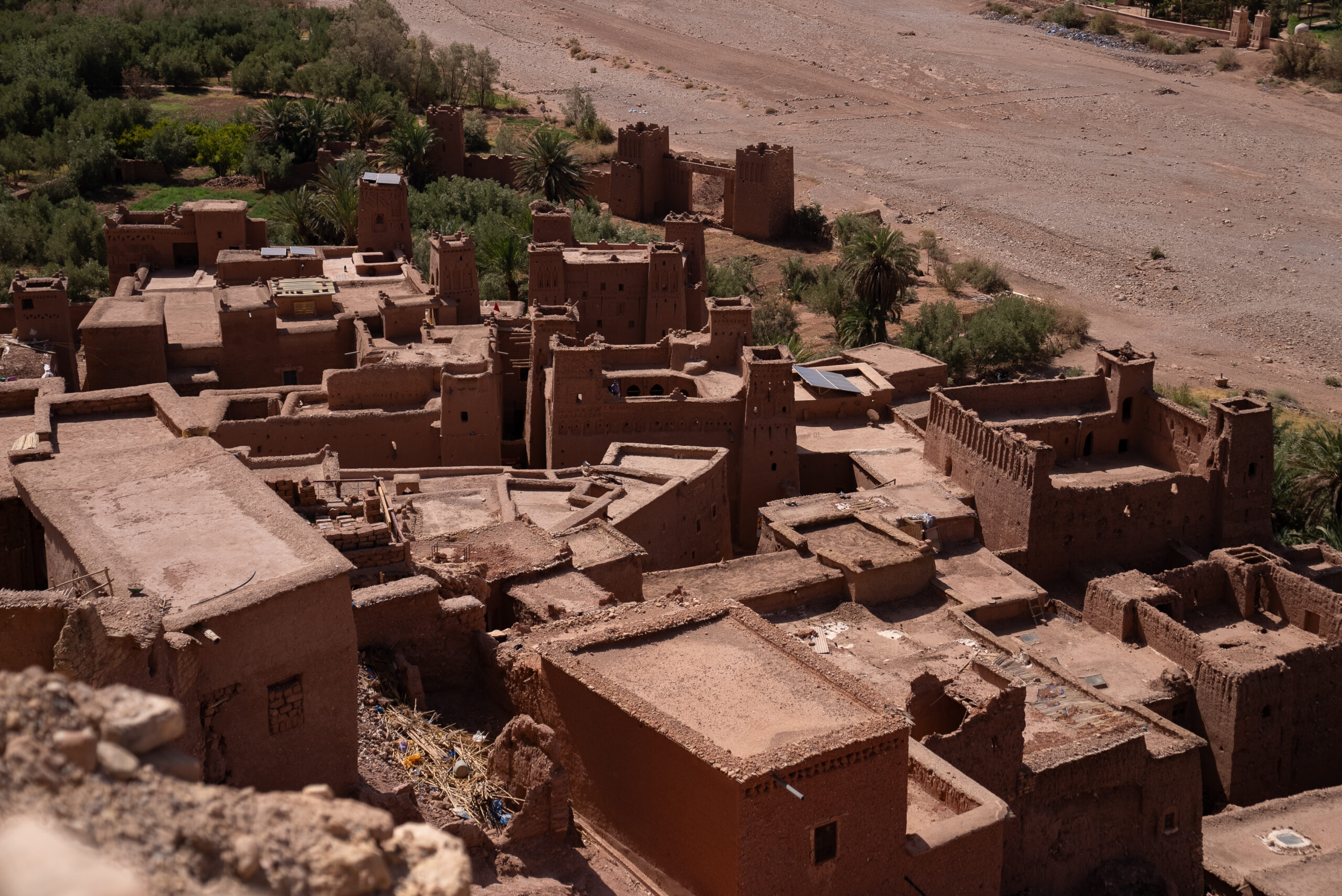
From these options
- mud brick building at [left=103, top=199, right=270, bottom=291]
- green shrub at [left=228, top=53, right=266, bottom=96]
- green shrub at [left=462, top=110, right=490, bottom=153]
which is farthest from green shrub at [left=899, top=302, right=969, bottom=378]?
green shrub at [left=228, top=53, right=266, bottom=96]

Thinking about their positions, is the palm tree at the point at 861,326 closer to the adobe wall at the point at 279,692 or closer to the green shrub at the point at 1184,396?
the green shrub at the point at 1184,396

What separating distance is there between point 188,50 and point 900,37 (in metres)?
39.8

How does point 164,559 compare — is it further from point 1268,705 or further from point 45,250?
point 45,250

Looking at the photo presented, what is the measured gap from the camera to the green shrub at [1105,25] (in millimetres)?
85000

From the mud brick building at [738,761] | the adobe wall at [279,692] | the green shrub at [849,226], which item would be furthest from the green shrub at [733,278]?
the adobe wall at [279,692]

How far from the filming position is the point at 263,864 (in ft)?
16.5

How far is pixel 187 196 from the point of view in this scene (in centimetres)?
5425

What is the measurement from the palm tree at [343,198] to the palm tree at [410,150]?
3.53 metres

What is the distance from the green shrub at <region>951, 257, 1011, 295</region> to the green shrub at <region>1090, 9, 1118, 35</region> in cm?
3850

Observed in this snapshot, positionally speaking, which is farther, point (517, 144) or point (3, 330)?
point (517, 144)

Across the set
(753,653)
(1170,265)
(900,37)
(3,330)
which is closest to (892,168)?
(1170,265)

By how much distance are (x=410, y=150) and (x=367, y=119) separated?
634 cm

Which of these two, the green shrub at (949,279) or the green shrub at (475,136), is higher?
the green shrub at (475,136)

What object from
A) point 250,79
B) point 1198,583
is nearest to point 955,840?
point 1198,583
